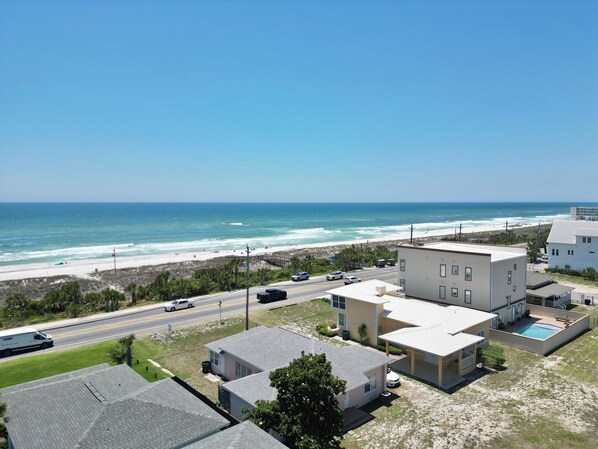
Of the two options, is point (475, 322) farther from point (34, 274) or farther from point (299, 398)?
point (34, 274)

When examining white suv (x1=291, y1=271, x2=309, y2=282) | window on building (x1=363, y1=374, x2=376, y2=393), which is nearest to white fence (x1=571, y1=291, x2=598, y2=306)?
white suv (x1=291, y1=271, x2=309, y2=282)

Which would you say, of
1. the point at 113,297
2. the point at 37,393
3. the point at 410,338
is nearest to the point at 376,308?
the point at 410,338

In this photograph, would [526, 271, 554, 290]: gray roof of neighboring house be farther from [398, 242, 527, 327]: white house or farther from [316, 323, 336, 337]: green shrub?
[316, 323, 336, 337]: green shrub

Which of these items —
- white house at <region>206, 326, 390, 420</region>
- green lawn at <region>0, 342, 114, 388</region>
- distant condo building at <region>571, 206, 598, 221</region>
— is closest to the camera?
white house at <region>206, 326, 390, 420</region>

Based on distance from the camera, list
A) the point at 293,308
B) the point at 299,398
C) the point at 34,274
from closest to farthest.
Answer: the point at 299,398 → the point at 293,308 → the point at 34,274

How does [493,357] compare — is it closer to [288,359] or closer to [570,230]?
[288,359]

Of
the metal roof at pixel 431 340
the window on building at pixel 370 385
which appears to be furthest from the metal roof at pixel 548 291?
the window on building at pixel 370 385
